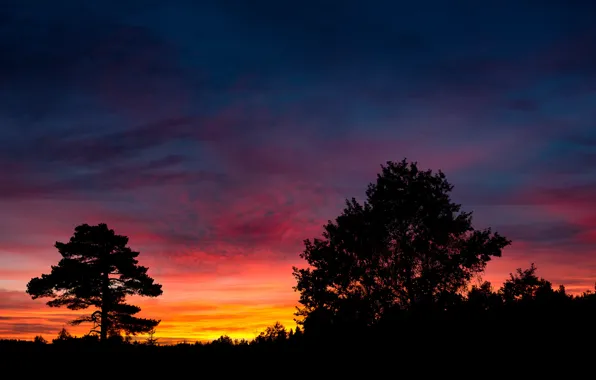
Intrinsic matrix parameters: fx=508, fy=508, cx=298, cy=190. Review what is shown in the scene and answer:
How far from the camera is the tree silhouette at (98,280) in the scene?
4322cm

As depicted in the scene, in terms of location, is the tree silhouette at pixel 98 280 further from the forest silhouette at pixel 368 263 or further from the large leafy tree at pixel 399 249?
the large leafy tree at pixel 399 249

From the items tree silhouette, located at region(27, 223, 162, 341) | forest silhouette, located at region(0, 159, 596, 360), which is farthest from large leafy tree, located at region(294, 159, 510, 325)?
tree silhouette, located at region(27, 223, 162, 341)

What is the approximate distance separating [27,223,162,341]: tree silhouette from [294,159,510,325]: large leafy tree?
15964mm

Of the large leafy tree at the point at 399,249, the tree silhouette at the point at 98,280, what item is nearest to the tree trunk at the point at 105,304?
the tree silhouette at the point at 98,280

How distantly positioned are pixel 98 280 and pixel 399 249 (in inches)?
1013

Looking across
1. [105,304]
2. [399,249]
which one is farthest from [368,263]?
[105,304]

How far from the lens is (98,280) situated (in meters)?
43.9

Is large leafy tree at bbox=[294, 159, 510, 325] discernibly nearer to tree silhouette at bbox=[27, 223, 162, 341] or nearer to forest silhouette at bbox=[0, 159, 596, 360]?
forest silhouette at bbox=[0, 159, 596, 360]

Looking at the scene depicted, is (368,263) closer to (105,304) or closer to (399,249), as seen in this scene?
(399,249)

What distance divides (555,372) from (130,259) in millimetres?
41476

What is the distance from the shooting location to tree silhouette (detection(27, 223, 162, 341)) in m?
43.2

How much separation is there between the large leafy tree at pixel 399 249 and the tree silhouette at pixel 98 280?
15964 mm

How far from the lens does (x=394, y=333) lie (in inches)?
456

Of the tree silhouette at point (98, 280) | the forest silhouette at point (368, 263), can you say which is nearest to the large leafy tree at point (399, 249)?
the forest silhouette at point (368, 263)
